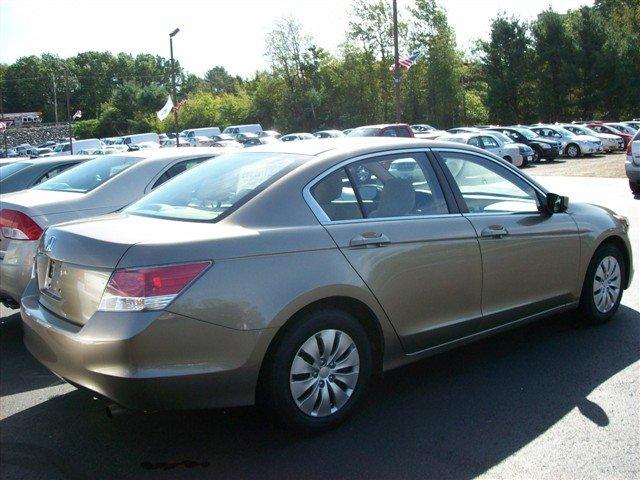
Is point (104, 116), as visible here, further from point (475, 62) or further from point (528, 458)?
point (528, 458)

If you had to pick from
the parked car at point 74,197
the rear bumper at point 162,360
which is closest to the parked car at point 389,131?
the parked car at point 74,197

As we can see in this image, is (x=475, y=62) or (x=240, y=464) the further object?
(x=475, y=62)

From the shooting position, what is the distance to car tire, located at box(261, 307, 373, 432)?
137 inches

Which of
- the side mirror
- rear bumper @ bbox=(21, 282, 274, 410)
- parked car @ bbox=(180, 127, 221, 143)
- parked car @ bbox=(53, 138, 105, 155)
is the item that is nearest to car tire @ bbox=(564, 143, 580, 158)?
the side mirror

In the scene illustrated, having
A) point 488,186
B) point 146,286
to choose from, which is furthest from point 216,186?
point 488,186

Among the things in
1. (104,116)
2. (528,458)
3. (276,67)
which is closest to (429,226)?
(528,458)

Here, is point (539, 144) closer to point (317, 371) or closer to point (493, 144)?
point (493, 144)

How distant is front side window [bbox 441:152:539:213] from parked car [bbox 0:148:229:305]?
342cm

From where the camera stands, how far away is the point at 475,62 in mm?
62156

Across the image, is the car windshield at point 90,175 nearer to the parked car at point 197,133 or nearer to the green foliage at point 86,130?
the parked car at point 197,133

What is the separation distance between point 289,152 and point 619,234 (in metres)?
3.03

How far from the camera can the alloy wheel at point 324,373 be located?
357cm

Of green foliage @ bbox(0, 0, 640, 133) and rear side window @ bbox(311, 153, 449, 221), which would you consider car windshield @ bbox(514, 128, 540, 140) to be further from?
rear side window @ bbox(311, 153, 449, 221)

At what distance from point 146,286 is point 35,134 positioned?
101221 millimetres
